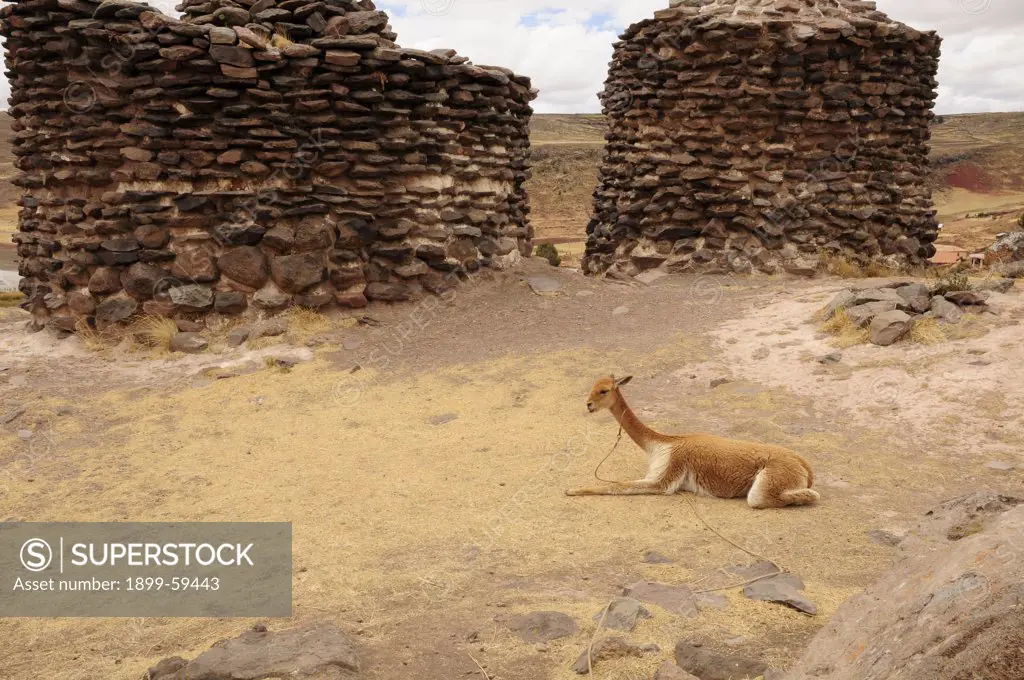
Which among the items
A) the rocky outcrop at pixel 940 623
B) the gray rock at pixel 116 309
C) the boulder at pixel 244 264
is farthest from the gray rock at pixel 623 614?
the gray rock at pixel 116 309

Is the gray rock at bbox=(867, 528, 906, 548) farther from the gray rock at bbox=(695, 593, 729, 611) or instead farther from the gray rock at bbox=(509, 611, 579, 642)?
the gray rock at bbox=(509, 611, 579, 642)

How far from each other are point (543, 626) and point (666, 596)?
1.73 ft

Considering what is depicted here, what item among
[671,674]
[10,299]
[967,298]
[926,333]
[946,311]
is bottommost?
[10,299]

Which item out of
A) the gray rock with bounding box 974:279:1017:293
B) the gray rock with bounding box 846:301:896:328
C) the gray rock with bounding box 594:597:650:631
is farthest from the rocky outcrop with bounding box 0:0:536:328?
the gray rock with bounding box 594:597:650:631

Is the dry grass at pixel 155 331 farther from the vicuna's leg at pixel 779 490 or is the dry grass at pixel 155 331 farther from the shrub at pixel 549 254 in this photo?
the shrub at pixel 549 254

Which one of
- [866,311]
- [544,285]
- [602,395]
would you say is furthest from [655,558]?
[544,285]

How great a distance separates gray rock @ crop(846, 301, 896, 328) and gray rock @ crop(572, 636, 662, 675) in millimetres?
5294

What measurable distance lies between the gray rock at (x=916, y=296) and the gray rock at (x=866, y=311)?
18 centimetres

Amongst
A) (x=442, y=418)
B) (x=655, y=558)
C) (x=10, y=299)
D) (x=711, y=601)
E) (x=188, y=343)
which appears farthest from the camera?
(x=10, y=299)

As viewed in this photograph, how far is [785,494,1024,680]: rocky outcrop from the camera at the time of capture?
1644 millimetres

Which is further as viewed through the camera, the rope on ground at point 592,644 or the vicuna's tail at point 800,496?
the vicuna's tail at point 800,496

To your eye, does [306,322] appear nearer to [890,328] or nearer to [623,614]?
[890,328]

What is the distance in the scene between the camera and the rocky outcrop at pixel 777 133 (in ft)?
36.0

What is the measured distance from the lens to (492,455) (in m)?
5.83
